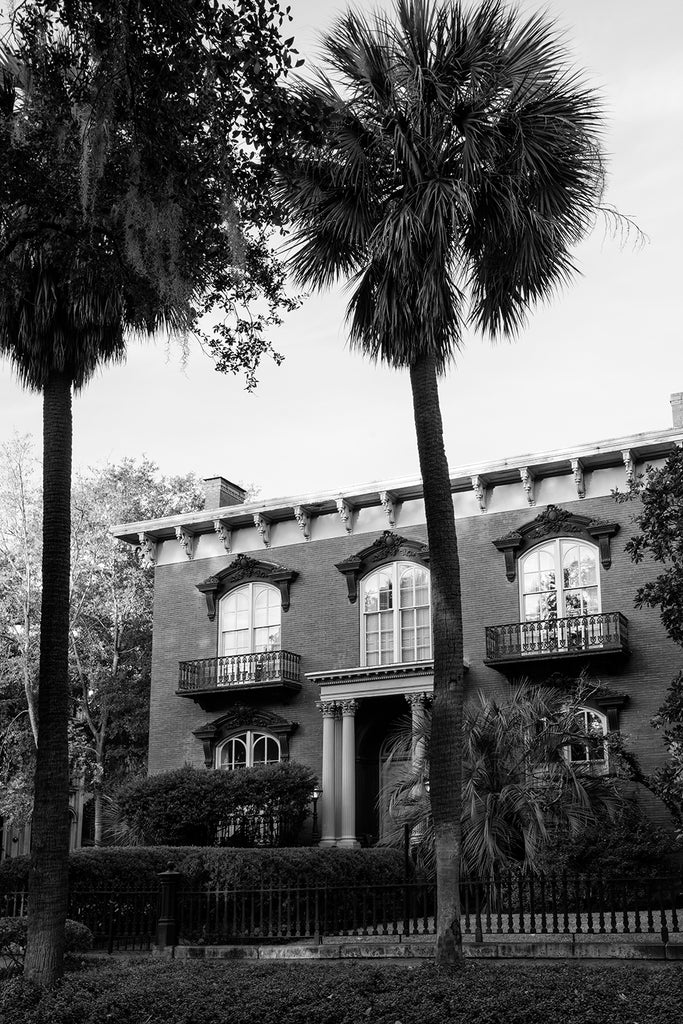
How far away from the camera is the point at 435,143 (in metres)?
13.7

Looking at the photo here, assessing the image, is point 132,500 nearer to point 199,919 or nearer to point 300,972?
point 199,919

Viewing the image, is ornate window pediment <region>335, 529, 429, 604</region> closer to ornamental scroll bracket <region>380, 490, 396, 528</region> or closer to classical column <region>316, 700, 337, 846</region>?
ornamental scroll bracket <region>380, 490, 396, 528</region>

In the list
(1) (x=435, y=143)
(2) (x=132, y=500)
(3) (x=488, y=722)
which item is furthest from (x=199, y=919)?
(2) (x=132, y=500)

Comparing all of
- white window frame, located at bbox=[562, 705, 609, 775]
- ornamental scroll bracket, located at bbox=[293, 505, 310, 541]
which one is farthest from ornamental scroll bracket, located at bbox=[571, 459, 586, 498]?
ornamental scroll bracket, located at bbox=[293, 505, 310, 541]

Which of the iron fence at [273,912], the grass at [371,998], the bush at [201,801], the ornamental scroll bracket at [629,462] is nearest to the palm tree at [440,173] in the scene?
the grass at [371,998]

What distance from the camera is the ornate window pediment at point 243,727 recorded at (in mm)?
28625

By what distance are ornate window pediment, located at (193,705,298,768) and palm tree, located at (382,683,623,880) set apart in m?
6.20

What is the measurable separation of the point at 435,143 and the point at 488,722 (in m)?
11.1

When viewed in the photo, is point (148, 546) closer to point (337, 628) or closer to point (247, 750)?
point (337, 628)

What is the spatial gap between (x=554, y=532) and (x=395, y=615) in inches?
171

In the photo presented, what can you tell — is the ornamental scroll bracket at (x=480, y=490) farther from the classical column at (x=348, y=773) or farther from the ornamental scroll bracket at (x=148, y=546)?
the ornamental scroll bracket at (x=148, y=546)

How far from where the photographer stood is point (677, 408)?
88.8 ft

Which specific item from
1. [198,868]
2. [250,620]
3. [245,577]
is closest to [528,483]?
[245,577]

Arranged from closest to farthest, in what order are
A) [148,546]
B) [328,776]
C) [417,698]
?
[417,698] → [328,776] → [148,546]
